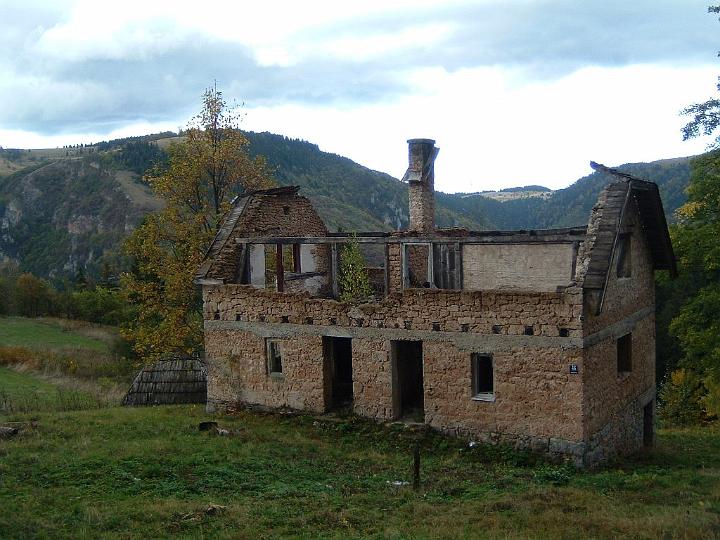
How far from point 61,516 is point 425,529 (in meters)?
4.90

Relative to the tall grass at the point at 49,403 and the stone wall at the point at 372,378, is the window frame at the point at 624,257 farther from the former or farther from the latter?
the tall grass at the point at 49,403

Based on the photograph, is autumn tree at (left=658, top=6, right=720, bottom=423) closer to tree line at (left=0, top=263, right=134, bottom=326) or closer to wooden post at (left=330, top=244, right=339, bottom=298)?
wooden post at (left=330, top=244, right=339, bottom=298)

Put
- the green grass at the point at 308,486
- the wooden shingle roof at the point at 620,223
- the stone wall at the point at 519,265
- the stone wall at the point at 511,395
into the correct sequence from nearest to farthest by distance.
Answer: the green grass at the point at 308,486 → the wooden shingle roof at the point at 620,223 → the stone wall at the point at 511,395 → the stone wall at the point at 519,265

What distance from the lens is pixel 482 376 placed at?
15.0 metres

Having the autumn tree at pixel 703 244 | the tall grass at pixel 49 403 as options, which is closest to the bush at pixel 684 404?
the autumn tree at pixel 703 244

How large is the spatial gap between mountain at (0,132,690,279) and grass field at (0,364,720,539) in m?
78.9

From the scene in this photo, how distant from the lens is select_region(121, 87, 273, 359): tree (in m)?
25.2

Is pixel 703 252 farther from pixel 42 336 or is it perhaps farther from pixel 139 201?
pixel 139 201

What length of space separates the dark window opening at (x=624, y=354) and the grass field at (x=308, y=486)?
2.20 metres

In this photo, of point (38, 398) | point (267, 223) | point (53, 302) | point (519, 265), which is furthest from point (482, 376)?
point (53, 302)

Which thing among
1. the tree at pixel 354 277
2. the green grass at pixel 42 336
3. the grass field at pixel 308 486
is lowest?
the green grass at pixel 42 336

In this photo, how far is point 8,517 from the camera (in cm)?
855

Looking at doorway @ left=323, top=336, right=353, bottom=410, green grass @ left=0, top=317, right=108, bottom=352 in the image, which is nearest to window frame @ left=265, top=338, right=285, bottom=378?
doorway @ left=323, top=336, right=353, bottom=410

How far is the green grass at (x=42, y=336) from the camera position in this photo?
1556 inches
